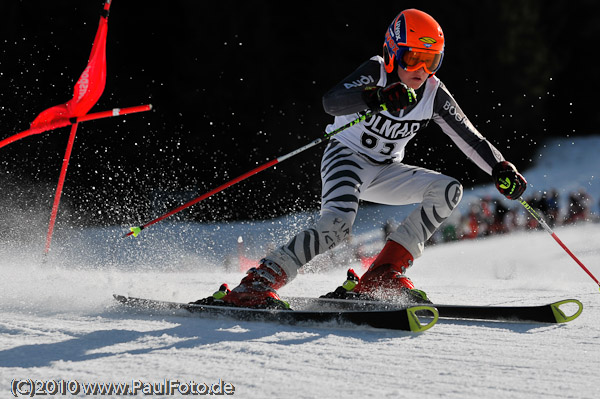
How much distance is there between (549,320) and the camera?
301 cm

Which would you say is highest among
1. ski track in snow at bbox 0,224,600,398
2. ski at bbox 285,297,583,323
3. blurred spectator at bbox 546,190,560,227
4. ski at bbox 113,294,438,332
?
blurred spectator at bbox 546,190,560,227

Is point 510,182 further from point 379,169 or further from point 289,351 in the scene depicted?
point 289,351

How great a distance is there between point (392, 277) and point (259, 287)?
674mm

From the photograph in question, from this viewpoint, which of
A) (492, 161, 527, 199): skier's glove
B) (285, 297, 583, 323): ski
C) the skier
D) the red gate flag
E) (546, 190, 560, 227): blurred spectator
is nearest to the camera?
(285, 297, 583, 323): ski

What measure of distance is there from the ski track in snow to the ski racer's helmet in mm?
1304

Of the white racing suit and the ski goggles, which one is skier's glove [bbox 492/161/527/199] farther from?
the ski goggles

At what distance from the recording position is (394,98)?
315cm

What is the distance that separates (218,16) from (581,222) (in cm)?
1068

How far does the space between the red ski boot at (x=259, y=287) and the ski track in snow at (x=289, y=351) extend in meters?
0.16

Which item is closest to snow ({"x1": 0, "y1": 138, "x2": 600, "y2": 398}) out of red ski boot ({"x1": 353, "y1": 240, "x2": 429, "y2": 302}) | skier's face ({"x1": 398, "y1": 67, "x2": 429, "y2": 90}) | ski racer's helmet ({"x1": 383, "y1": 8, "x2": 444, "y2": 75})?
red ski boot ({"x1": 353, "y1": 240, "x2": 429, "y2": 302})

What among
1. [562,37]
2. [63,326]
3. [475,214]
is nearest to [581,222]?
[475,214]

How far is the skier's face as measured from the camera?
11.5 feet

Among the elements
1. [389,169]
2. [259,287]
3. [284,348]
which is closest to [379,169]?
[389,169]

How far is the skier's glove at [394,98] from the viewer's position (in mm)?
3150
